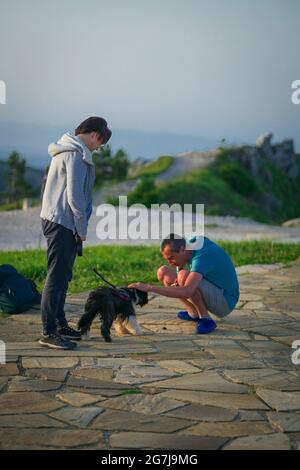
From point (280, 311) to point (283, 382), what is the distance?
2615mm

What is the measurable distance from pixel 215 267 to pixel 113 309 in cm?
109

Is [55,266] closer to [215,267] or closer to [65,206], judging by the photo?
[65,206]

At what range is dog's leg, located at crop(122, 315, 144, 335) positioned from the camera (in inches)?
257

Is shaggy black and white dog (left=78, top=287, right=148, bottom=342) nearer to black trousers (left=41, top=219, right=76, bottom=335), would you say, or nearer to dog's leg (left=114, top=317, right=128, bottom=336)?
dog's leg (left=114, top=317, right=128, bottom=336)

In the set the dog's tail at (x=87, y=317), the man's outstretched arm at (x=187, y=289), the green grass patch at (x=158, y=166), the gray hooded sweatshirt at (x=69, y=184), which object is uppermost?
the green grass patch at (x=158, y=166)

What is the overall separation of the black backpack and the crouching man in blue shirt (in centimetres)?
154

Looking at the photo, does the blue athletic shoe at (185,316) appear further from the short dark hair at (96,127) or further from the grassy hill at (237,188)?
the grassy hill at (237,188)

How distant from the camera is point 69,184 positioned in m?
5.88

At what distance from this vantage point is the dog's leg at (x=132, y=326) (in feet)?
21.5

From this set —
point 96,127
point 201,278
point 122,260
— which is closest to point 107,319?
point 201,278

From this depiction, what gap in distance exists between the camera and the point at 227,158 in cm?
3609

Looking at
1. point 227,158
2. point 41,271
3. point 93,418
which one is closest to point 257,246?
point 41,271

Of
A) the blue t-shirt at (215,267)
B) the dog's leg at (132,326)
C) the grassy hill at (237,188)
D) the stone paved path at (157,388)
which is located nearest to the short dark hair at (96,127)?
the blue t-shirt at (215,267)
